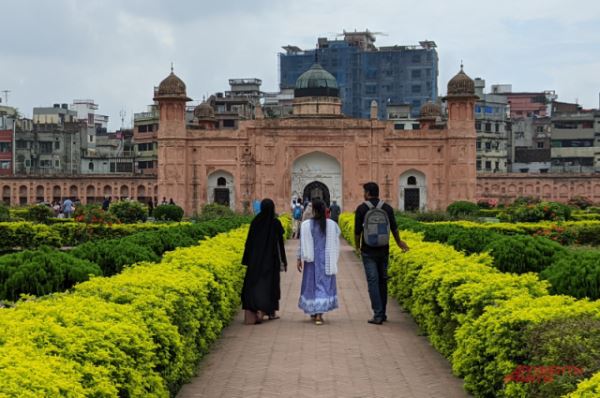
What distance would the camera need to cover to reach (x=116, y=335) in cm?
526

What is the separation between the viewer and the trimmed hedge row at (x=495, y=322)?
509cm

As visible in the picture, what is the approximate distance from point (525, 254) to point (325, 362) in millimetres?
4280

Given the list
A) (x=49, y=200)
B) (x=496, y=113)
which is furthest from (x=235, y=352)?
(x=496, y=113)

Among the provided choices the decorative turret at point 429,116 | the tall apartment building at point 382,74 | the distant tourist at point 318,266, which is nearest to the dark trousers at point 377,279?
the distant tourist at point 318,266

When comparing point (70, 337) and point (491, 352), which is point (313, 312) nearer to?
point (491, 352)

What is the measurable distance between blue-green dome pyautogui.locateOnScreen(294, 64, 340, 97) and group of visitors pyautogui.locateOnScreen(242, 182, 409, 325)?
33.6m

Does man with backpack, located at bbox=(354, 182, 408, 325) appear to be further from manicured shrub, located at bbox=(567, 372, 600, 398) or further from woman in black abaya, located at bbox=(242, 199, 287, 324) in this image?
manicured shrub, located at bbox=(567, 372, 600, 398)

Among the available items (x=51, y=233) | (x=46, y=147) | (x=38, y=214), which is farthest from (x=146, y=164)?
(x=51, y=233)

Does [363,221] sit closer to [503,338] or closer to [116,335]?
[503,338]

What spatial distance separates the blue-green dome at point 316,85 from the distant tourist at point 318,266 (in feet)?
110

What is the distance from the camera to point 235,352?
27.9ft

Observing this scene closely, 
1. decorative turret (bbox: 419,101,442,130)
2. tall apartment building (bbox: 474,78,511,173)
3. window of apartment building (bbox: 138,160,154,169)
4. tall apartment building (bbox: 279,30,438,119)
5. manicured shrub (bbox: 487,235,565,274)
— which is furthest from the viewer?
tall apartment building (bbox: 279,30,438,119)

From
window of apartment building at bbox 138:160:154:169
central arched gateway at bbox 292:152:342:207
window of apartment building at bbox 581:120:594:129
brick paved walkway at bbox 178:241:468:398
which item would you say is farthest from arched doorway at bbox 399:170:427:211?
brick paved walkway at bbox 178:241:468:398

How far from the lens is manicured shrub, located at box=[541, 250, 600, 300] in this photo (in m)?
8.23
